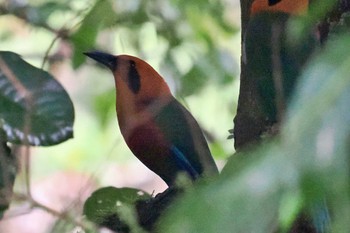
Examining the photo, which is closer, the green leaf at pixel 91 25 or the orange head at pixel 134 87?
the green leaf at pixel 91 25

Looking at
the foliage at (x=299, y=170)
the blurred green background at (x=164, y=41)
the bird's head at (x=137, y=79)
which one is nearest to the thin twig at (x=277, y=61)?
the blurred green background at (x=164, y=41)

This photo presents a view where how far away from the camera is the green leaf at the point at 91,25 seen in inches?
45.9

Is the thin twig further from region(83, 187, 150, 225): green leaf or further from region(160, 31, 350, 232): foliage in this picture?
region(160, 31, 350, 232): foliage

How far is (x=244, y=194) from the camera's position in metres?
0.39

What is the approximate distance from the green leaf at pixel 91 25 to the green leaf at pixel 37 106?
12cm

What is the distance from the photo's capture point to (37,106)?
1156 millimetres

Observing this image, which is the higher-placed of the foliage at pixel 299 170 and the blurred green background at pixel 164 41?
the foliage at pixel 299 170

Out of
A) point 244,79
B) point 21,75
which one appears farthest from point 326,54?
point 244,79

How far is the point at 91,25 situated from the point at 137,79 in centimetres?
54

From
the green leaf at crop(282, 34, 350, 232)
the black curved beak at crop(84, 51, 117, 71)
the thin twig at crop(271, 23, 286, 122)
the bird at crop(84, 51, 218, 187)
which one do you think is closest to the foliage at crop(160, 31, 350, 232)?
the green leaf at crop(282, 34, 350, 232)

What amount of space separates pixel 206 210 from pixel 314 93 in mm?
89

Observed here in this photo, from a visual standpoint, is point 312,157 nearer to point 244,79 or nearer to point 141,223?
point 141,223

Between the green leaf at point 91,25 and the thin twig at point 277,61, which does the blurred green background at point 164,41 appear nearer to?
the green leaf at point 91,25

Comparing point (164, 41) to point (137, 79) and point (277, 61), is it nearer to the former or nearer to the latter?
point (137, 79)
